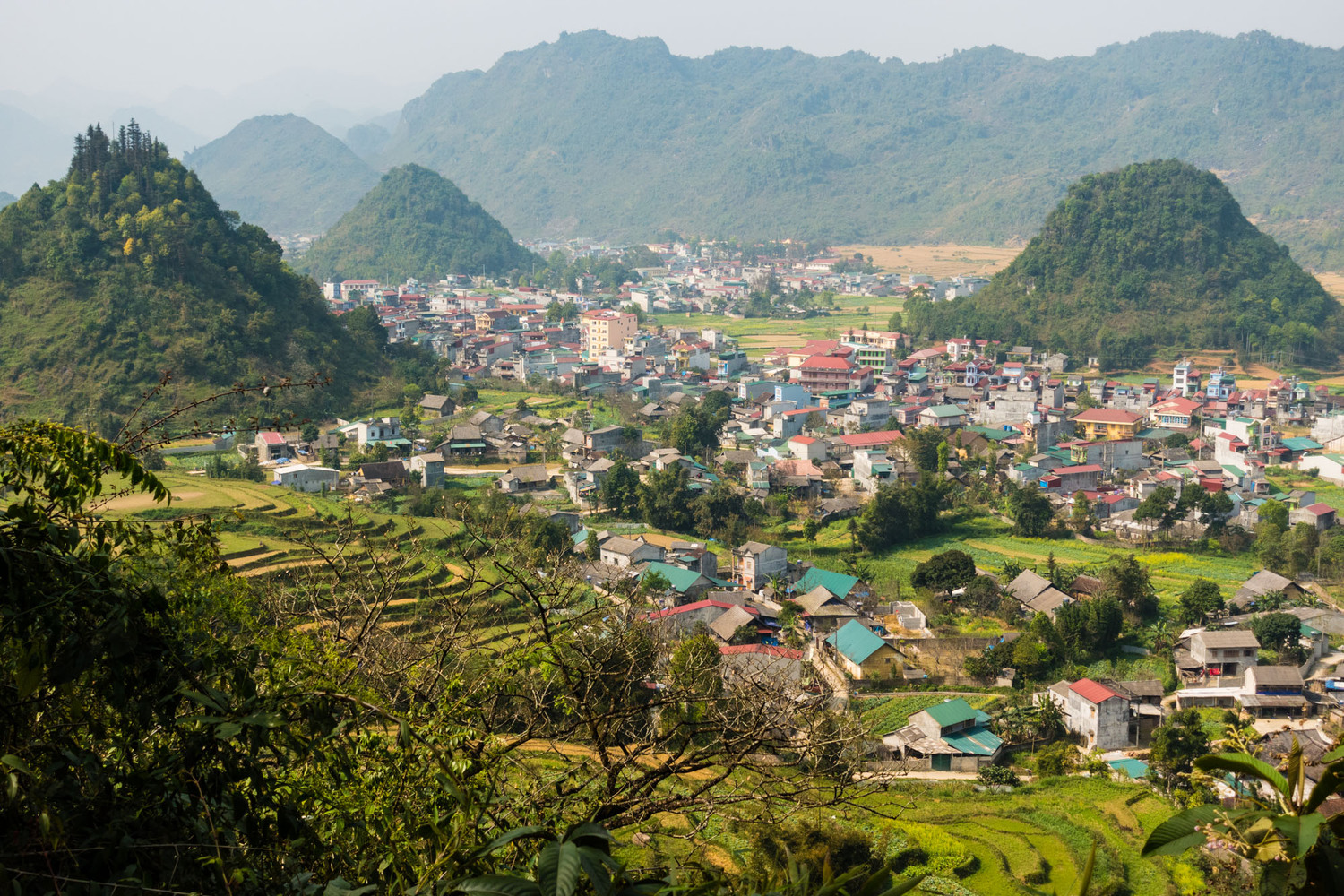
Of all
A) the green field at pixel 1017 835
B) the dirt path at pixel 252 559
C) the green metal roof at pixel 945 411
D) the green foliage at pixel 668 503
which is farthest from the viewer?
the green metal roof at pixel 945 411

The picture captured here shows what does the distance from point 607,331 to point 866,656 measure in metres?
23.1

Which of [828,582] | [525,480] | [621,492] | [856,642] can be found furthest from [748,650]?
[525,480]

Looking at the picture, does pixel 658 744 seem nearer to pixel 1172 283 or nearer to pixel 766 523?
pixel 766 523

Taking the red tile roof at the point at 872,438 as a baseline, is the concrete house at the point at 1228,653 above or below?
below

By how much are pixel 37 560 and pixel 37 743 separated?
0.41 meters

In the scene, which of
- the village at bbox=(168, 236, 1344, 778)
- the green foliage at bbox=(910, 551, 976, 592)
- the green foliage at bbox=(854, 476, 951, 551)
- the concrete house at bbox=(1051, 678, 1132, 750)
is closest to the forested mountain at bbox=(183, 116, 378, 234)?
the village at bbox=(168, 236, 1344, 778)

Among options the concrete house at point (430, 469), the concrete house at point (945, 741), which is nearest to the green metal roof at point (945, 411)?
the concrete house at point (430, 469)

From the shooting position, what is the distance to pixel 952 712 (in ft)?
36.4

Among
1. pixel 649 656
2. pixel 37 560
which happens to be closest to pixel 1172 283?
pixel 649 656

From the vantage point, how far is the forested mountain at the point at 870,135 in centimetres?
7738

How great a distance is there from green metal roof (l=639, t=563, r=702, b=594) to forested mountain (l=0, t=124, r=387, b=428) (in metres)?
7.82

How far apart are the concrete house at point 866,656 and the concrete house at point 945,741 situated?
1190mm

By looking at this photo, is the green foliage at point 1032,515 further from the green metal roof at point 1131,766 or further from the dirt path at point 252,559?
the dirt path at point 252,559

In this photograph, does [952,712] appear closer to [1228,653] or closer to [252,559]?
[1228,653]
